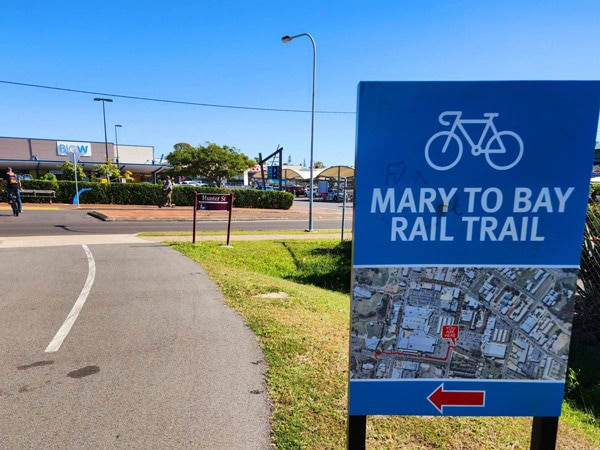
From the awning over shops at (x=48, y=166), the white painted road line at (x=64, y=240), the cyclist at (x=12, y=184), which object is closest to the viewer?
the white painted road line at (x=64, y=240)

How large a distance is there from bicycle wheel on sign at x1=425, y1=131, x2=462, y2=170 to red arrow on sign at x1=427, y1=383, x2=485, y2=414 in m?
1.02

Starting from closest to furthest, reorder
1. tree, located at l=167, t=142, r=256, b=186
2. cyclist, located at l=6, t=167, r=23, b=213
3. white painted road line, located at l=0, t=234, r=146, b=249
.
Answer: white painted road line, located at l=0, t=234, r=146, b=249 < cyclist, located at l=6, t=167, r=23, b=213 < tree, located at l=167, t=142, r=256, b=186

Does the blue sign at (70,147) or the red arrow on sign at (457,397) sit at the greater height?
the blue sign at (70,147)

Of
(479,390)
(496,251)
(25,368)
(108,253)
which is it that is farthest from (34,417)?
(108,253)

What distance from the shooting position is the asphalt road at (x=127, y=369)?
2434mm

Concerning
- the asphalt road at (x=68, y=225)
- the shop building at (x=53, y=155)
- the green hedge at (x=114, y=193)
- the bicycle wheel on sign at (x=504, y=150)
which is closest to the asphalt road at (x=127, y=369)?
the bicycle wheel on sign at (x=504, y=150)

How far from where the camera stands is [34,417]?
256 cm

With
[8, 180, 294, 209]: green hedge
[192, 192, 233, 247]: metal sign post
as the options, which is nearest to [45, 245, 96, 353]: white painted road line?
[192, 192, 233, 247]: metal sign post

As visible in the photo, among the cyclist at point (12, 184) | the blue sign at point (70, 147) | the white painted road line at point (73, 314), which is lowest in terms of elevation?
the white painted road line at point (73, 314)

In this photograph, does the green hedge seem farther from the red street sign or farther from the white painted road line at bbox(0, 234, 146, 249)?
the red street sign

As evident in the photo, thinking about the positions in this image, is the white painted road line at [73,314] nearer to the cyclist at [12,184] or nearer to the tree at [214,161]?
the cyclist at [12,184]

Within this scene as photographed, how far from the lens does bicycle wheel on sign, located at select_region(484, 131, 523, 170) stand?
1.65 metres

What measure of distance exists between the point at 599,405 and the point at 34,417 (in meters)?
4.88

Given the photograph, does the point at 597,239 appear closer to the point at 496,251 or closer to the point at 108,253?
the point at 496,251
